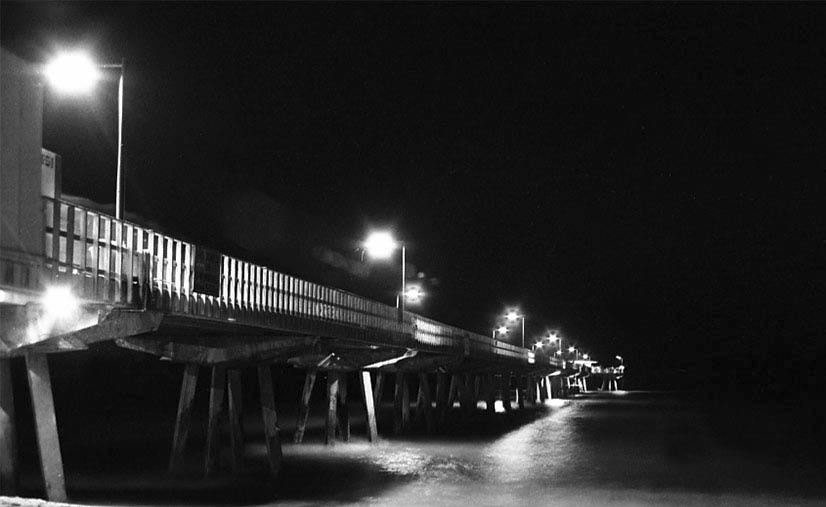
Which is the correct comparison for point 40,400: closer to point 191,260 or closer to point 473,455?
point 191,260

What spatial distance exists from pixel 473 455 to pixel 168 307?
20690 millimetres

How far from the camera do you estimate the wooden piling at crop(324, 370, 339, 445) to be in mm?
43875

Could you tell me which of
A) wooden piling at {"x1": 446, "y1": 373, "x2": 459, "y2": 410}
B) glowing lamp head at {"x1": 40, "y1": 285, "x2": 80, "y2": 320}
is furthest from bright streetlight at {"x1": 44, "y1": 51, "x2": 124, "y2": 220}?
wooden piling at {"x1": 446, "y1": 373, "x2": 459, "y2": 410}

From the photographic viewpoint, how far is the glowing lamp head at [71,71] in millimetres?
18188

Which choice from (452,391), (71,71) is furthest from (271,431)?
(452,391)

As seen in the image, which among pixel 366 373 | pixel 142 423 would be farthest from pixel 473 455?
pixel 142 423

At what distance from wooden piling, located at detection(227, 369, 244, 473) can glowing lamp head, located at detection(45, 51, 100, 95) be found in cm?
1668

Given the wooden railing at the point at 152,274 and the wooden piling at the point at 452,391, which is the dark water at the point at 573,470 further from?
the wooden piling at the point at 452,391

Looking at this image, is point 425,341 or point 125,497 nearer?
point 125,497

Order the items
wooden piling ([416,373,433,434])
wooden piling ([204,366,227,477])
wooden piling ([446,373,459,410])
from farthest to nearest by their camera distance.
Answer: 1. wooden piling ([446,373,459,410])
2. wooden piling ([416,373,433,434])
3. wooden piling ([204,366,227,477])

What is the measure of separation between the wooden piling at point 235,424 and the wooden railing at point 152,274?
123 inches

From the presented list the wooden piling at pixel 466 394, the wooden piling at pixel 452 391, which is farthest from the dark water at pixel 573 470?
the wooden piling at pixel 466 394

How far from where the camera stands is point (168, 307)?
22.5 m

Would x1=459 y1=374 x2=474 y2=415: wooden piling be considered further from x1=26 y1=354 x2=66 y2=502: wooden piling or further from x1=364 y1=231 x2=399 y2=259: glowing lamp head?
x1=26 y1=354 x2=66 y2=502: wooden piling
